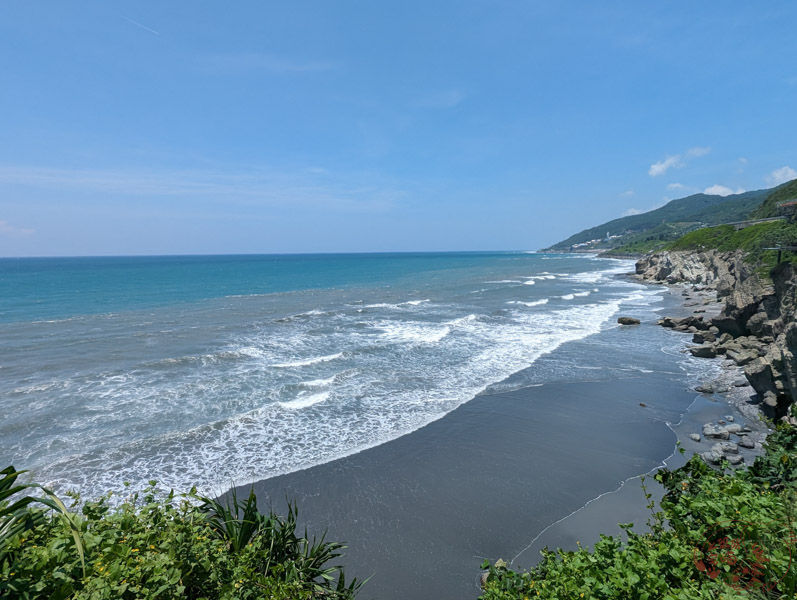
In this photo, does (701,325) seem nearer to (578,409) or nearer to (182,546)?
(578,409)

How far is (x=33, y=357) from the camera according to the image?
1033 inches

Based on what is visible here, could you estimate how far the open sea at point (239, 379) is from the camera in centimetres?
1410

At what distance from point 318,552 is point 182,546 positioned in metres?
2.34

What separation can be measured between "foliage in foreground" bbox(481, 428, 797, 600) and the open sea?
33.6ft

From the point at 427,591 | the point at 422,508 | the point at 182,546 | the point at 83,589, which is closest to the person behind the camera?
the point at 83,589

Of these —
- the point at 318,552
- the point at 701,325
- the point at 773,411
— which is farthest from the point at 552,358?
the point at 318,552

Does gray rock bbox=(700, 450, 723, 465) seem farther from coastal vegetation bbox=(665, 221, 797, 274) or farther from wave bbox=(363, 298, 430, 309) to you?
wave bbox=(363, 298, 430, 309)

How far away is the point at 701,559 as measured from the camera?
471 cm

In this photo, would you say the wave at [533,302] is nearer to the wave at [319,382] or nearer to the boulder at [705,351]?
the boulder at [705,351]

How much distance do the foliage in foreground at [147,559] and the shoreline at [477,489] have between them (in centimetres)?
421

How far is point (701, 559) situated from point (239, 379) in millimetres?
20961

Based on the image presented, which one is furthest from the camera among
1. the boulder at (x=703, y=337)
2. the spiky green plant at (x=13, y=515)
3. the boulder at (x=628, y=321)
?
the boulder at (x=628, y=321)

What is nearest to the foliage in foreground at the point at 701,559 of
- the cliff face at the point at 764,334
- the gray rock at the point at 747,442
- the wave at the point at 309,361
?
the gray rock at the point at 747,442

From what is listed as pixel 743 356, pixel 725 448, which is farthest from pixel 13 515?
pixel 743 356
